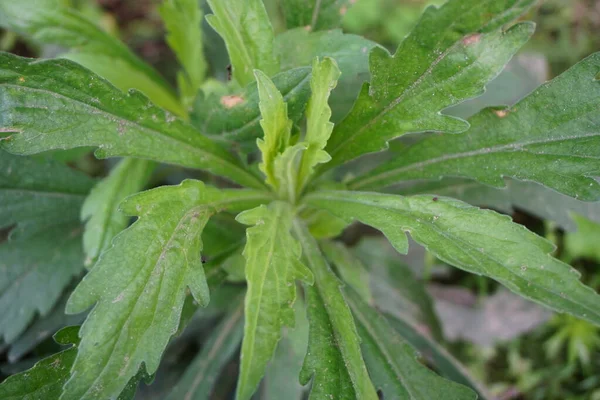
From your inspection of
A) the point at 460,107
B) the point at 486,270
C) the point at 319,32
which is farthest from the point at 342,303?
the point at 460,107

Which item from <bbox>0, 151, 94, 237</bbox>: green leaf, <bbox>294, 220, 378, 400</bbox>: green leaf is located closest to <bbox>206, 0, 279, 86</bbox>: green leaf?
<bbox>294, 220, 378, 400</bbox>: green leaf

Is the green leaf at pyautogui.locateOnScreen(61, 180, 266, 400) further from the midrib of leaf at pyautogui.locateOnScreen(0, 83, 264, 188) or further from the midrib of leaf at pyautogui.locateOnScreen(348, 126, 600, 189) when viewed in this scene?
the midrib of leaf at pyautogui.locateOnScreen(348, 126, 600, 189)

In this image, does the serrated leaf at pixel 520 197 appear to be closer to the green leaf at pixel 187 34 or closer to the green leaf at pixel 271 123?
the green leaf at pixel 271 123

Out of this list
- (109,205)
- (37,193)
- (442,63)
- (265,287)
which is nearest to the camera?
(265,287)

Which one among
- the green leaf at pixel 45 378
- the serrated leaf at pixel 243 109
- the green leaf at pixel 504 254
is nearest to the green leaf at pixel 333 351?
the green leaf at pixel 504 254

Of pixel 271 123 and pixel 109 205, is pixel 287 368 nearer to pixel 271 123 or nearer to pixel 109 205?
pixel 109 205

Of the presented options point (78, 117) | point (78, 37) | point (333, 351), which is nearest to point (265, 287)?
point (333, 351)
